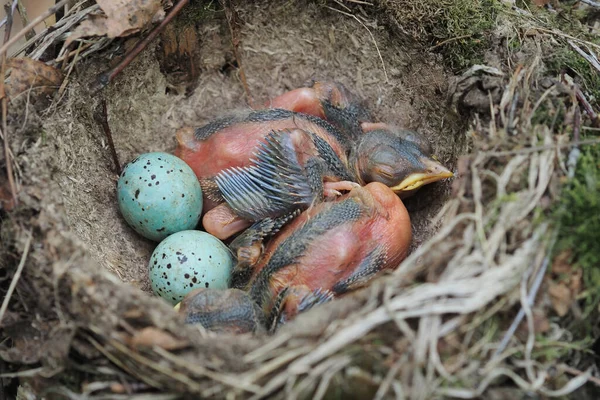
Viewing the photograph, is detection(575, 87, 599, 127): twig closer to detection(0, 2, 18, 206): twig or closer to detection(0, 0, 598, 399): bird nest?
detection(0, 0, 598, 399): bird nest

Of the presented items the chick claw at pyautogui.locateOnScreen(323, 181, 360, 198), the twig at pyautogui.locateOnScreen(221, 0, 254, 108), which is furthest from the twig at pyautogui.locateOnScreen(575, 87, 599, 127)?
the twig at pyautogui.locateOnScreen(221, 0, 254, 108)

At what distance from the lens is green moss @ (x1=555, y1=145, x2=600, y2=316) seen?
161 cm

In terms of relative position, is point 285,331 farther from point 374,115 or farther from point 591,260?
Result: point 374,115

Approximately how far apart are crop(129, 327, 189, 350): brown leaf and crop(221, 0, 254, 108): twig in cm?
158

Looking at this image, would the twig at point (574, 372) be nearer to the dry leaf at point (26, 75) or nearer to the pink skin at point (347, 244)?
the pink skin at point (347, 244)

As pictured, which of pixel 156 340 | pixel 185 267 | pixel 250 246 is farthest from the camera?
pixel 250 246

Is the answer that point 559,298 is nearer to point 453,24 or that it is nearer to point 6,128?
point 453,24

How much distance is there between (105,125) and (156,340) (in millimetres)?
1271

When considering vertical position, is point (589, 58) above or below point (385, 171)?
above

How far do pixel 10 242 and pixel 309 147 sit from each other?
1.11 metres

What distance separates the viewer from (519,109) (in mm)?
2014

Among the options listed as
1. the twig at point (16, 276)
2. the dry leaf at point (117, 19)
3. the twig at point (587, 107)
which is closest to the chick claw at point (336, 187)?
the twig at point (587, 107)

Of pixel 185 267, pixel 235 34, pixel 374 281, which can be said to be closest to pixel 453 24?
pixel 235 34

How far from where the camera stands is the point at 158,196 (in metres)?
2.28
